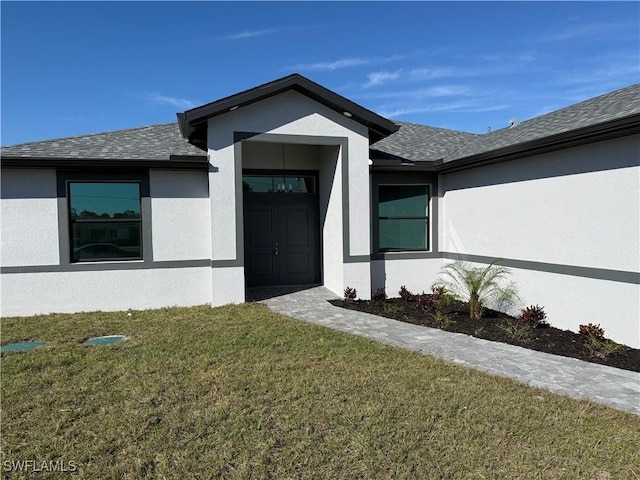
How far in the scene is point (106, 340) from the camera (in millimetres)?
6184

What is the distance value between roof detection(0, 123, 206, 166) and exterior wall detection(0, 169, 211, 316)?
0.38 metres

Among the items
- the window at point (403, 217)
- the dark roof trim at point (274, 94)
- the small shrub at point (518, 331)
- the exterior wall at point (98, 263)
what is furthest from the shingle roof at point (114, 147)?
the small shrub at point (518, 331)

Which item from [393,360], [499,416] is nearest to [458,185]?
[393,360]

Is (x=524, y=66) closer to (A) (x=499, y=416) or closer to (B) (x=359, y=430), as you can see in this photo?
(A) (x=499, y=416)

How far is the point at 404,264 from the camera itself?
32.2ft

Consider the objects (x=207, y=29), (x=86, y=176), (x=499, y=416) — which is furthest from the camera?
(x=207, y=29)

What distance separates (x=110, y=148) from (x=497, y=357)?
29.2ft

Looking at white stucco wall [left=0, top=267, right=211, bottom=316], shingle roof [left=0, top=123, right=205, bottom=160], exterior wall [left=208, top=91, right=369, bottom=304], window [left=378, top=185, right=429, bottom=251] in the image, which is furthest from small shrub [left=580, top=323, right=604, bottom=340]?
shingle roof [left=0, top=123, right=205, bottom=160]

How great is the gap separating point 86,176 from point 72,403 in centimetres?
581

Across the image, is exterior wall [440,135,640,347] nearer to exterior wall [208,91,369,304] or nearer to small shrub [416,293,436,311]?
small shrub [416,293,436,311]

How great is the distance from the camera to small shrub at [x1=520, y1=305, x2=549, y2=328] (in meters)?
6.86

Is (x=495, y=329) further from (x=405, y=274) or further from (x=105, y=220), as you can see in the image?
(x=105, y=220)

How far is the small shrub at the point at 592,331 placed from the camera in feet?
19.1

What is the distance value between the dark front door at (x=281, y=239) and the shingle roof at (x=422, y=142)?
270 centimetres
